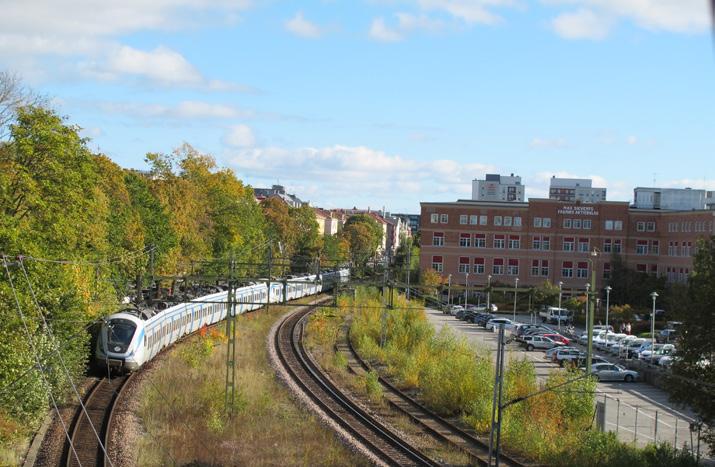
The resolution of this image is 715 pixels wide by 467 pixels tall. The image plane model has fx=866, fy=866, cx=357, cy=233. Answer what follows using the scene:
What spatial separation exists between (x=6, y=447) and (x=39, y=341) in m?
4.94

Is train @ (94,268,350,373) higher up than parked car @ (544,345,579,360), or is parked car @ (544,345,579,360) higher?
train @ (94,268,350,373)

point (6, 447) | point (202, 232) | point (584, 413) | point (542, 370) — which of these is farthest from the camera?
point (202, 232)

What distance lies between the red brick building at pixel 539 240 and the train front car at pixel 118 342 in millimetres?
49176

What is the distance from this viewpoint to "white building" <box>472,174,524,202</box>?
387ft

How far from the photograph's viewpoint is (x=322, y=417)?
27750mm

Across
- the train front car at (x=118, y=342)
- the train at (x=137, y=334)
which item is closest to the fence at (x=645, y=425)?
the train at (x=137, y=334)

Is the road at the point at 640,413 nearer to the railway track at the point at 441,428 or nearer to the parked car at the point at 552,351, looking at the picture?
the parked car at the point at 552,351

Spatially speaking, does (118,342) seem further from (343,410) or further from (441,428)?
(441,428)

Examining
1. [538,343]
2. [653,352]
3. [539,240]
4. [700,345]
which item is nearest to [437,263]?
[539,240]

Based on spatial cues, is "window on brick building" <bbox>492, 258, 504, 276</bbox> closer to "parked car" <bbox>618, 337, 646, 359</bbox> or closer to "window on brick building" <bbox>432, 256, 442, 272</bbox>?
"window on brick building" <bbox>432, 256, 442, 272</bbox>

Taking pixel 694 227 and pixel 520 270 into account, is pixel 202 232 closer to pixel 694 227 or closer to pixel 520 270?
pixel 520 270

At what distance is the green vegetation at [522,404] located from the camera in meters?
23.0

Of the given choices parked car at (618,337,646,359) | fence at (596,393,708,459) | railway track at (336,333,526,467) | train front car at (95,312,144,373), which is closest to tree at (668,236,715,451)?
fence at (596,393,708,459)

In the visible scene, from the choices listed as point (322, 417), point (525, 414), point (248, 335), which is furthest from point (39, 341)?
point (248, 335)
